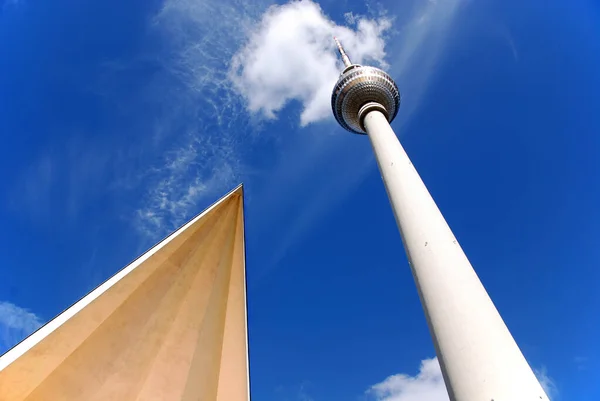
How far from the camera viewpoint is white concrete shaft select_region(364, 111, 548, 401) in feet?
28.2

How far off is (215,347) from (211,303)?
6.23 ft

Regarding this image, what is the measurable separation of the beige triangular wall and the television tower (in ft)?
25.8

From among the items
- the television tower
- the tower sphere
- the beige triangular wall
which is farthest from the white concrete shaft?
the tower sphere

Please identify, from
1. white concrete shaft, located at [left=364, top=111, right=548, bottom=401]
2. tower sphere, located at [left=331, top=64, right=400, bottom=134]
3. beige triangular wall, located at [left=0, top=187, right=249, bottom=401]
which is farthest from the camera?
tower sphere, located at [left=331, top=64, right=400, bottom=134]

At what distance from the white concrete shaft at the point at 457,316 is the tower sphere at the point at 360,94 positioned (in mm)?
12985

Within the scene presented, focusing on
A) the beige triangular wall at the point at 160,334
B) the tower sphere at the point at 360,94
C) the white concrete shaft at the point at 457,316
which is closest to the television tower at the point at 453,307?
the white concrete shaft at the point at 457,316

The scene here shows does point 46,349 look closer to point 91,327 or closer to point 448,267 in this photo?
point 91,327

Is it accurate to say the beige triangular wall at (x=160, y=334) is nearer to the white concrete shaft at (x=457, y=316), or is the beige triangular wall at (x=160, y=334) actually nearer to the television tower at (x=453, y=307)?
the television tower at (x=453, y=307)

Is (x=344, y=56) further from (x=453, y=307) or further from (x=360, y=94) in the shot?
(x=453, y=307)

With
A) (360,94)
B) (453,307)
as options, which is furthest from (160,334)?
(360,94)

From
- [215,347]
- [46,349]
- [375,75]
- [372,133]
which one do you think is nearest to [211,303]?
[215,347]

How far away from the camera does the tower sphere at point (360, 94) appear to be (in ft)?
89.6

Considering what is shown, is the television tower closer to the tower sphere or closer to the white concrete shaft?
the white concrete shaft

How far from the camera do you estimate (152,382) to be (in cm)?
1466
